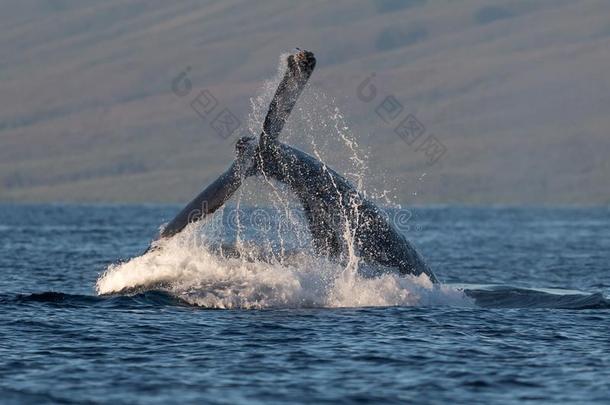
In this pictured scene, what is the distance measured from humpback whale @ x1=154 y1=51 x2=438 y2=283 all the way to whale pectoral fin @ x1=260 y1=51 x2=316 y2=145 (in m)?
0.02

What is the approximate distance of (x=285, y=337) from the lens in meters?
20.4

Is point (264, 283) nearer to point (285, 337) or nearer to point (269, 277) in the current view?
point (269, 277)

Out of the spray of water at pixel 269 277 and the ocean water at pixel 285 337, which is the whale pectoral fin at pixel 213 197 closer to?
the spray of water at pixel 269 277

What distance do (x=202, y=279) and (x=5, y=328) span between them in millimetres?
5453

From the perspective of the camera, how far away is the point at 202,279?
Answer: 25.7 meters

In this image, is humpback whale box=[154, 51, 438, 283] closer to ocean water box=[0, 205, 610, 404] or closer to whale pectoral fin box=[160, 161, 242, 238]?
whale pectoral fin box=[160, 161, 242, 238]

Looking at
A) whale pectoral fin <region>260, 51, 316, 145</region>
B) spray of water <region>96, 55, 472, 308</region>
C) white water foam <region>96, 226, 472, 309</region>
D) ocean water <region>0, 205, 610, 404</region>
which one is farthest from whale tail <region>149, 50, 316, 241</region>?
ocean water <region>0, 205, 610, 404</region>

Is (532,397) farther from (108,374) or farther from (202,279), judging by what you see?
(202,279)

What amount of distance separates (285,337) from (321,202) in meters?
5.01

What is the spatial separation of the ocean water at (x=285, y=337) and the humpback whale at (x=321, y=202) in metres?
0.52

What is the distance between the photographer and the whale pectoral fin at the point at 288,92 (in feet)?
74.1

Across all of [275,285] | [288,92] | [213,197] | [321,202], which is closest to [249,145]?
[213,197]

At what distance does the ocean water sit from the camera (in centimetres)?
1677

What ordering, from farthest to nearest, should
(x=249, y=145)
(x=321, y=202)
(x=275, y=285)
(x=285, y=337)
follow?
(x=321, y=202), (x=275, y=285), (x=249, y=145), (x=285, y=337)
